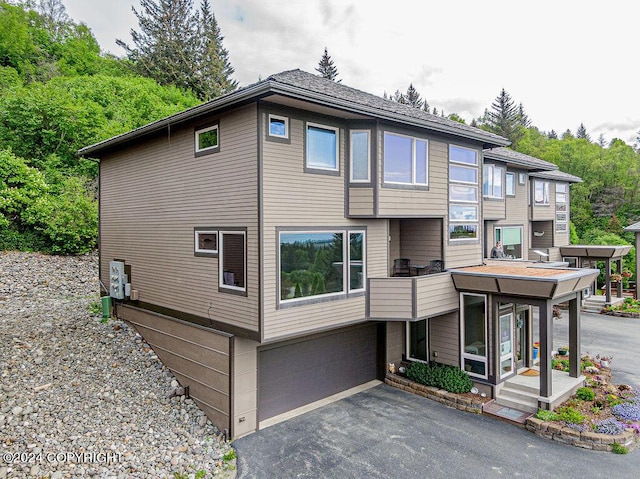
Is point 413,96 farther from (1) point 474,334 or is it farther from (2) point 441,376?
(2) point 441,376

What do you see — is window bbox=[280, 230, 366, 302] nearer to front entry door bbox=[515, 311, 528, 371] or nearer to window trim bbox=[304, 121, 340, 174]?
window trim bbox=[304, 121, 340, 174]

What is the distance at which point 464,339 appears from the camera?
10.1 metres

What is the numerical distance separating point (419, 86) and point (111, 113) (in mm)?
39309

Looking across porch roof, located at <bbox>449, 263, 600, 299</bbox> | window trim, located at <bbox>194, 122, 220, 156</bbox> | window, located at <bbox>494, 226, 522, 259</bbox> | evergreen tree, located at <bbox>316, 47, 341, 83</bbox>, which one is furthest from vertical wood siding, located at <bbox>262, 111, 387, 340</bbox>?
evergreen tree, located at <bbox>316, 47, 341, 83</bbox>

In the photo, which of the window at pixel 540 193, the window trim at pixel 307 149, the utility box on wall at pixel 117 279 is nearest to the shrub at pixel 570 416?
the window trim at pixel 307 149

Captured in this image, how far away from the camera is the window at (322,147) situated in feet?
26.6

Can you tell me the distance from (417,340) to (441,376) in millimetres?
1300

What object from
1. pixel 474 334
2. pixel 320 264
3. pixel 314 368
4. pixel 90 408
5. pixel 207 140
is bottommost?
pixel 90 408

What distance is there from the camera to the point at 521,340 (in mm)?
10805

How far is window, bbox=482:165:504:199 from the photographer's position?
1440 cm

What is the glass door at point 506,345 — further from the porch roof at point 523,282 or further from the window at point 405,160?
the window at point 405,160

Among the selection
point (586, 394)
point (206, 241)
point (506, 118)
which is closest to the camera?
point (206, 241)

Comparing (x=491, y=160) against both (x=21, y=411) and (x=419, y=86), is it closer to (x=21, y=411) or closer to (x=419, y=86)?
(x=21, y=411)

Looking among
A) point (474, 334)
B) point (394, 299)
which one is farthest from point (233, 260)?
point (474, 334)
